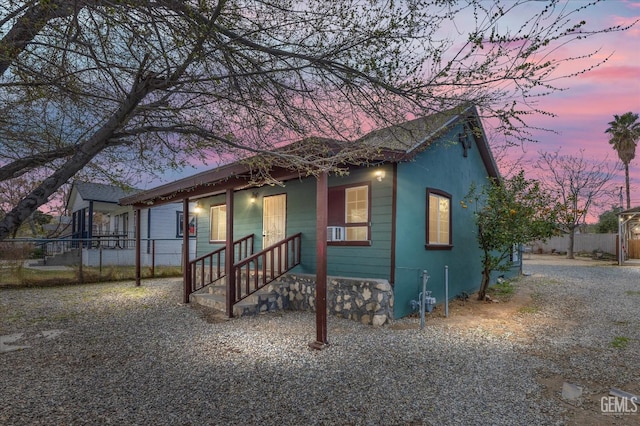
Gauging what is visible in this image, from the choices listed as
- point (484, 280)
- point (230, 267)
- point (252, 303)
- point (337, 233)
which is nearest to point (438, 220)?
point (484, 280)

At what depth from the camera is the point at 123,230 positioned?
17719mm

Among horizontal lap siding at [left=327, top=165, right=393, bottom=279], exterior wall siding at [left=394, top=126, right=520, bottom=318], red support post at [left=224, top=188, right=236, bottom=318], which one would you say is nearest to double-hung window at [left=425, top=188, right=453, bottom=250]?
exterior wall siding at [left=394, top=126, right=520, bottom=318]

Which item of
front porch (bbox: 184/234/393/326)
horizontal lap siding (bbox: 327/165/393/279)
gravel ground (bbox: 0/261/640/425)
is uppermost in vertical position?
horizontal lap siding (bbox: 327/165/393/279)

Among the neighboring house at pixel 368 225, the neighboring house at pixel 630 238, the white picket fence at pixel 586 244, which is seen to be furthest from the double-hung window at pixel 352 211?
the white picket fence at pixel 586 244

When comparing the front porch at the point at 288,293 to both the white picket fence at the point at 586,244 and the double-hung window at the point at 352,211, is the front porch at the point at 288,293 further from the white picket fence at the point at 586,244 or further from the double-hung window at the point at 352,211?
the white picket fence at the point at 586,244

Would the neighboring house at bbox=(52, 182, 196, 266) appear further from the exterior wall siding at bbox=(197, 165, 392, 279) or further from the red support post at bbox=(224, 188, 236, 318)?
the red support post at bbox=(224, 188, 236, 318)

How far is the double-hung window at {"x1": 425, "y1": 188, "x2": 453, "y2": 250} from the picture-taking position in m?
7.32

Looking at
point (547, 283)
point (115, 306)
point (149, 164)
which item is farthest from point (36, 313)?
point (547, 283)

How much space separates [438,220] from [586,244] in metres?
22.4

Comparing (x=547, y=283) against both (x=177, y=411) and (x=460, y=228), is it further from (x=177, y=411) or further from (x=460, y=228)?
(x=177, y=411)

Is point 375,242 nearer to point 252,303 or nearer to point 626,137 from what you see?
point 252,303

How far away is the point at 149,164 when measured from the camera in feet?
14.5

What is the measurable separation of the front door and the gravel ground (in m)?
2.17

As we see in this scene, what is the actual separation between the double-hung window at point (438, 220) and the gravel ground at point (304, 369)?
181cm
